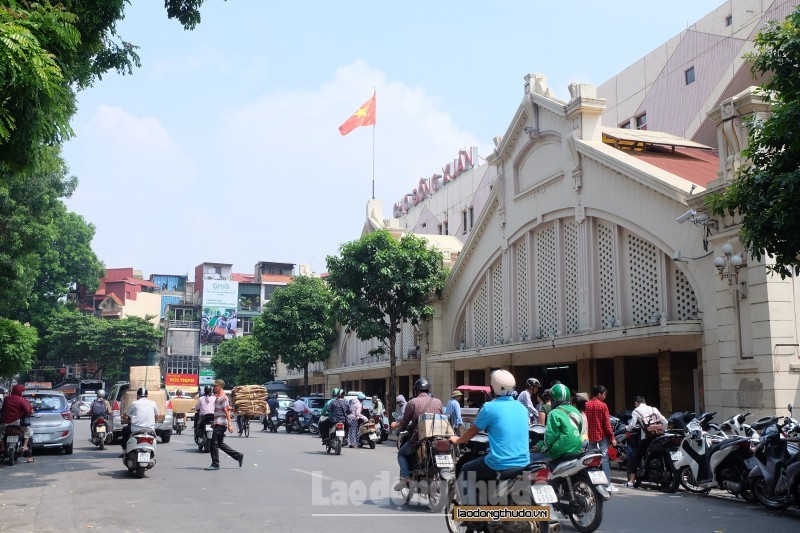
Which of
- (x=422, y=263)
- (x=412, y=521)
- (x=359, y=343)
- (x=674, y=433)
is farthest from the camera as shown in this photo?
(x=359, y=343)

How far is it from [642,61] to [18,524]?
32158mm

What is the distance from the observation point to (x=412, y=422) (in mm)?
10250

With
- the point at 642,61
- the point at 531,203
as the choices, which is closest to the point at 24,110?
the point at 531,203

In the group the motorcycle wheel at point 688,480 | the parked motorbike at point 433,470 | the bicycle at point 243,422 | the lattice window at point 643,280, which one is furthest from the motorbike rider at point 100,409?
the motorcycle wheel at point 688,480

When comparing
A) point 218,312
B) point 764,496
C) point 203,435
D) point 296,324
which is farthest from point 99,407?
point 218,312

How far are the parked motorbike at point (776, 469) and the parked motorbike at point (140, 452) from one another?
9524 mm

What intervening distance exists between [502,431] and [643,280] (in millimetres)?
→ 14535

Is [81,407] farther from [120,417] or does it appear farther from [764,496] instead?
[764,496]

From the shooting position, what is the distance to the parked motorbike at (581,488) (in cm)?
837

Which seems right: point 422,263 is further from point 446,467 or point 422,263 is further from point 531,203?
point 446,467

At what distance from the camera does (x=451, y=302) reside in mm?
30891

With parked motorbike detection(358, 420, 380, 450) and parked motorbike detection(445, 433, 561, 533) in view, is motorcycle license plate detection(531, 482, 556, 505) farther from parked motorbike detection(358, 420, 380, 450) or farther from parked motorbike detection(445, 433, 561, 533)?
parked motorbike detection(358, 420, 380, 450)

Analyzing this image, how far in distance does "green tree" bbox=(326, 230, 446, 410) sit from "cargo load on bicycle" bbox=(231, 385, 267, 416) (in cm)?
461

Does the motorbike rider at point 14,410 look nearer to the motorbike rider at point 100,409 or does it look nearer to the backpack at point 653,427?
the motorbike rider at point 100,409
